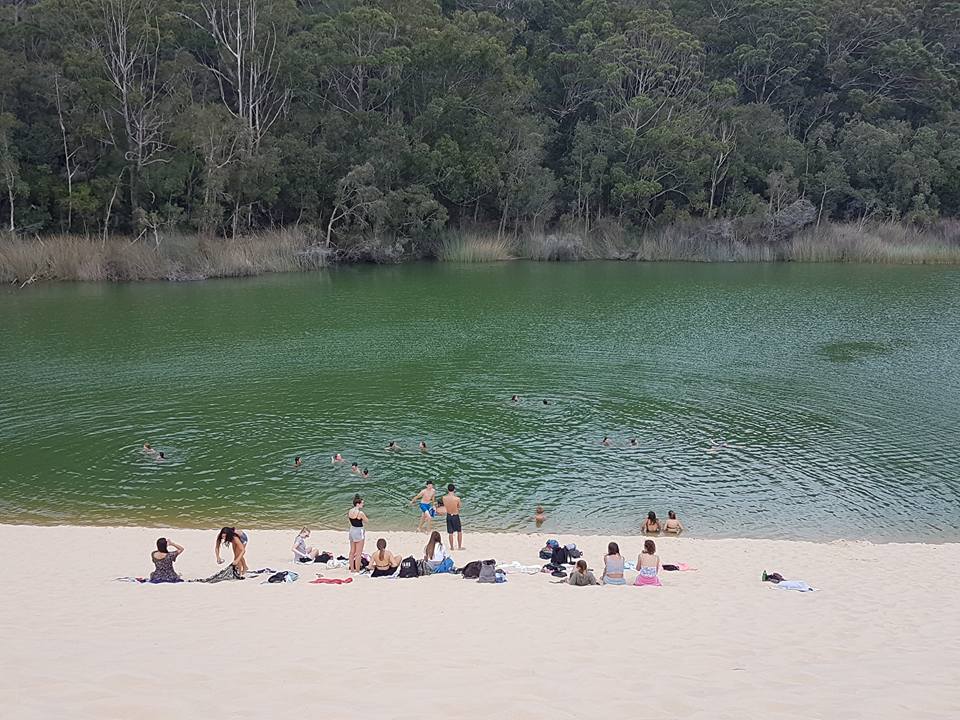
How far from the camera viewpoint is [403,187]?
65.1 m

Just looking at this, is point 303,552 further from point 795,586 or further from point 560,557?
point 795,586

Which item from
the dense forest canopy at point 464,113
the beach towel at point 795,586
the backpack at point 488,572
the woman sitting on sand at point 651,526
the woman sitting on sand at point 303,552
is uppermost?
the dense forest canopy at point 464,113

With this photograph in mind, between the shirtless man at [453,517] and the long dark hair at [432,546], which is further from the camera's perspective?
the shirtless man at [453,517]

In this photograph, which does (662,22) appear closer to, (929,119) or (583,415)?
(929,119)

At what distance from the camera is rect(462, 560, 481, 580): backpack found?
565 inches

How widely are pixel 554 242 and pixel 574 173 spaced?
7738 mm

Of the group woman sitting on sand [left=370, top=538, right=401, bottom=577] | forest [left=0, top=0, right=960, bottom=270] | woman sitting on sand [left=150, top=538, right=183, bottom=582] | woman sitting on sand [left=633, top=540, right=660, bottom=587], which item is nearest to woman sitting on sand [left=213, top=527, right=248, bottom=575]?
woman sitting on sand [left=150, top=538, right=183, bottom=582]

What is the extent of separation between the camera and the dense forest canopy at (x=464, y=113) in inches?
2227

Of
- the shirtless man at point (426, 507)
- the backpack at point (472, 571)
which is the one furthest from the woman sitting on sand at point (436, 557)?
the shirtless man at point (426, 507)

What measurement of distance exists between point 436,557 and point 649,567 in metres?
3.65

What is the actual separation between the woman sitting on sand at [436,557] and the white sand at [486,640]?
1.64 ft

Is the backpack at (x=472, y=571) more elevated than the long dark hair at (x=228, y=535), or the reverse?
the long dark hair at (x=228, y=535)

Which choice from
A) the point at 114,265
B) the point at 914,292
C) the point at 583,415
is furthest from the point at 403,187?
the point at 583,415

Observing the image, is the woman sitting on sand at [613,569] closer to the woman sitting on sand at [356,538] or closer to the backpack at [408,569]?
the backpack at [408,569]
